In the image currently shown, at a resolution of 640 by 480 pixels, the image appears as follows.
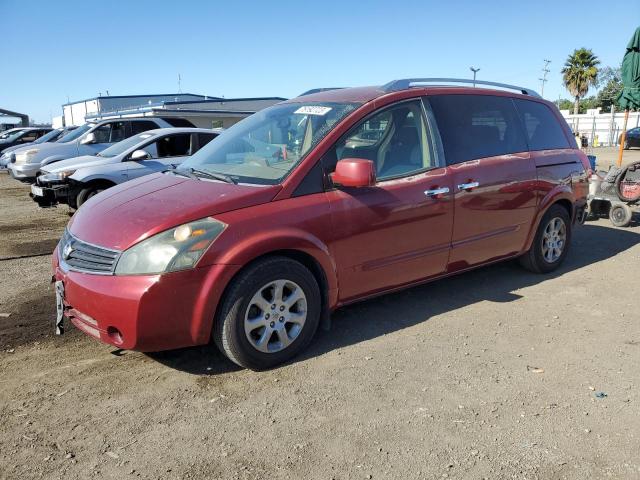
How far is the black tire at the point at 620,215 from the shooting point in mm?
8086

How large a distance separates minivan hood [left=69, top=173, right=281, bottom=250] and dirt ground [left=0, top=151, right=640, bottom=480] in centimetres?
94

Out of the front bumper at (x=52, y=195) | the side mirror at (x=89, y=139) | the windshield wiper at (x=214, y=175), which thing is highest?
the side mirror at (x=89, y=139)

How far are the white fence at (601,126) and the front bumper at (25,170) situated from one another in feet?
106

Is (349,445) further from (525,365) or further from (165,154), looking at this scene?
(165,154)

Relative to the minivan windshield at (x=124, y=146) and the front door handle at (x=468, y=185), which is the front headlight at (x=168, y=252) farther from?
the minivan windshield at (x=124, y=146)

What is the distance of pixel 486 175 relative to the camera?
4.70 metres

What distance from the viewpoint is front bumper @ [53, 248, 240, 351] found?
313 centimetres

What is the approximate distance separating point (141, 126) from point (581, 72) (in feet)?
176

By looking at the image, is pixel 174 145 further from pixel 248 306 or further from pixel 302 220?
pixel 248 306

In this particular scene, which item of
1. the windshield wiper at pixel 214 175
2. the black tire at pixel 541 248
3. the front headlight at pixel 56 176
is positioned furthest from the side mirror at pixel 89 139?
the black tire at pixel 541 248

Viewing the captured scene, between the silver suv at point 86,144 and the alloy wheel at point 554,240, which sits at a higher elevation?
the silver suv at point 86,144

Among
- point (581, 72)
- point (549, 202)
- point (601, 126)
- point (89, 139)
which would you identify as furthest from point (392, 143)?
point (581, 72)

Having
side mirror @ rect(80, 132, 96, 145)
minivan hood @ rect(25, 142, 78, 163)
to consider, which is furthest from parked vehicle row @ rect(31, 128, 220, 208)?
minivan hood @ rect(25, 142, 78, 163)

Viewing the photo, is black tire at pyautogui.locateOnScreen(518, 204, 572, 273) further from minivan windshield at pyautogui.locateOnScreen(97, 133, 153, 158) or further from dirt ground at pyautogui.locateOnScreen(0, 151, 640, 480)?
minivan windshield at pyautogui.locateOnScreen(97, 133, 153, 158)
